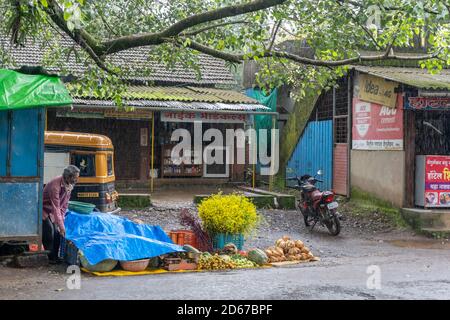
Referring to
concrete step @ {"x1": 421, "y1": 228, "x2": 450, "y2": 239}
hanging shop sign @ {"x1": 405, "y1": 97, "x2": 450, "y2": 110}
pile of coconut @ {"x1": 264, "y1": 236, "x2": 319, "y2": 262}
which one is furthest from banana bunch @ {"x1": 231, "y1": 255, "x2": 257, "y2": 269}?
hanging shop sign @ {"x1": 405, "y1": 97, "x2": 450, "y2": 110}

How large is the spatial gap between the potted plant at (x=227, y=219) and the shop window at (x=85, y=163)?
10.8 ft

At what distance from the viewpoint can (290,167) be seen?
67.7 feet

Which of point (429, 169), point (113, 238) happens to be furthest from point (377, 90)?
point (113, 238)

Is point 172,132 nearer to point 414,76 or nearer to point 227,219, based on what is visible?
point 414,76

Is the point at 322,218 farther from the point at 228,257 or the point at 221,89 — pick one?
the point at 221,89

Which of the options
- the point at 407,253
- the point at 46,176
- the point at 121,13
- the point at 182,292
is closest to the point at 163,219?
the point at 46,176

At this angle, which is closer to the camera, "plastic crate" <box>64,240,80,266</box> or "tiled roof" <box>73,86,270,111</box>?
"plastic crate" <box>64,240,80,266</box>

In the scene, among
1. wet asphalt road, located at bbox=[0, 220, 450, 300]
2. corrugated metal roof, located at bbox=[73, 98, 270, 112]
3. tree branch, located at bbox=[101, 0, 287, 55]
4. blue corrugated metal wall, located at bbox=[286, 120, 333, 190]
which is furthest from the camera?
blue corrugated metal wall, located at bbox=[286, 120, 333, 190]

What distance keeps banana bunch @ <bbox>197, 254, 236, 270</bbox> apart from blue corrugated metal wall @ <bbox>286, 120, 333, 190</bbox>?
893cm

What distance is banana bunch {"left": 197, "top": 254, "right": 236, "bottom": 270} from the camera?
949cm

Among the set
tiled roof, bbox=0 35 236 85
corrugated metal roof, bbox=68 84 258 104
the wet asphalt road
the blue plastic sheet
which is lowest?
the wet asphalt road

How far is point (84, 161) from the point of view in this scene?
42.6ft

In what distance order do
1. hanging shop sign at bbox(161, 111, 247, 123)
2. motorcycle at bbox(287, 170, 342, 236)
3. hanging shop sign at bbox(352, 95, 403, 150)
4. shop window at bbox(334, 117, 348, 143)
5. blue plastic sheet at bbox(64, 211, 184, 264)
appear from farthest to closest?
hanging shop sign at bbox(161, 111, 247, 123)
shop window at bbox(334, 117, 348, 143)
hanging shop sign at bbox(352, 95, 403, 150)
motorcycle at bbox(287, 170, 342, 236)
blue plastic sheet at bbox(64, 211, 184, 264)

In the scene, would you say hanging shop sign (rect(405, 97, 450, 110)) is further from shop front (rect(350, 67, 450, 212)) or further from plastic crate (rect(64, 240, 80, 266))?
plastic crate (rect(64, 240, 80, 266))
